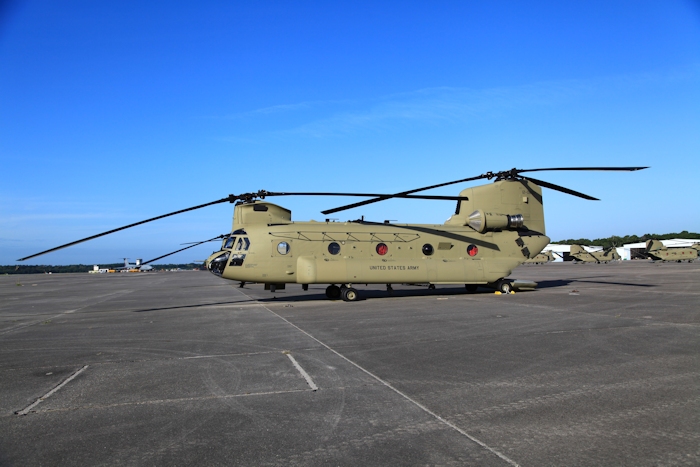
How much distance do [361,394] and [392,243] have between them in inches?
548

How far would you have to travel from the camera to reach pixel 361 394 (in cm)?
551

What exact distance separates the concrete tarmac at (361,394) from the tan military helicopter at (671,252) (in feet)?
212

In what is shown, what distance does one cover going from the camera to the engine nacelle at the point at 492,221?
66.1ft

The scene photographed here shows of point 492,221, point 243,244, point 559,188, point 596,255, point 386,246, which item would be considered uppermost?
point 559,188

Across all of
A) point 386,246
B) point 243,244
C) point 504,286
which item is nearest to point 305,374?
point 243,244

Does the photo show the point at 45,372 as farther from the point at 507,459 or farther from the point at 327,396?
the point at 507,459

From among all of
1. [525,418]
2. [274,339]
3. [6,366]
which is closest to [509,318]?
[274,339]

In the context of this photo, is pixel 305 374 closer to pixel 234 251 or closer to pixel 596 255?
pixel 234 251

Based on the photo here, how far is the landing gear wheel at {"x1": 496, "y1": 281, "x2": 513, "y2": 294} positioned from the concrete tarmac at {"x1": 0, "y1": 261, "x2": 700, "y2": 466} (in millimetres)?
9050

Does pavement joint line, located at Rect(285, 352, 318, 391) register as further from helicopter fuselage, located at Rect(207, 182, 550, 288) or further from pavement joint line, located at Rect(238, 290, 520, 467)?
helicopter fuselage, located at Rect(207, 182, 550, 288)

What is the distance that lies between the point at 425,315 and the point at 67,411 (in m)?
9.51

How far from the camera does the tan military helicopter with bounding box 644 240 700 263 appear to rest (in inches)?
2466

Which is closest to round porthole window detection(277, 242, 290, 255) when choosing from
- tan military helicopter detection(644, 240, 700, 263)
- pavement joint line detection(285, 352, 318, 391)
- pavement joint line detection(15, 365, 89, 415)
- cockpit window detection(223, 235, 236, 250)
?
cockpit window detection(223, 235, 236, 250)

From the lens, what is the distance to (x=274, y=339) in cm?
953
